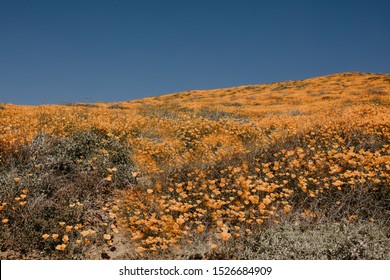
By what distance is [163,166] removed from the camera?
8.00 m

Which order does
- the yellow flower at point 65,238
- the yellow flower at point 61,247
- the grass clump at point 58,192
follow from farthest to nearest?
the grass clump at point 58,192, the yellow flower at point 65,238, the yellow flower at point 61,247

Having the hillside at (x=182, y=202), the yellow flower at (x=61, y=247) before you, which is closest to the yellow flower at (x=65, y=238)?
the hillside at (x=182, y=202)

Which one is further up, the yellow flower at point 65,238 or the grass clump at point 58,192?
the grass clump at point 58,192

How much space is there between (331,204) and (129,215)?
3794 millimetres

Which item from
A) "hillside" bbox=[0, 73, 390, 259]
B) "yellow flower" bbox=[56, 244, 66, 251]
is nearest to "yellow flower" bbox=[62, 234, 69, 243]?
"hillside" bbox=[0, 73, 390, 259]

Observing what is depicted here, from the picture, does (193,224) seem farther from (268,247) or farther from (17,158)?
(17,158)

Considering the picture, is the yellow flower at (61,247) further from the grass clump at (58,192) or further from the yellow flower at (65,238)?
the yellow flower at (65,238)

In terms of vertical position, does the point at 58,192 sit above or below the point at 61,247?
above

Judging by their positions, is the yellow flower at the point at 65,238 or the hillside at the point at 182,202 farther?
the hillside at the point at 182,202

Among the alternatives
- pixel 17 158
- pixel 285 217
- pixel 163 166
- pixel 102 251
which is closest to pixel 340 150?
pixel 285 217

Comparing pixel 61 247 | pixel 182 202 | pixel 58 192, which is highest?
pixel 58 192

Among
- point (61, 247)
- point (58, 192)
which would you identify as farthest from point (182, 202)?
point (61, 247)

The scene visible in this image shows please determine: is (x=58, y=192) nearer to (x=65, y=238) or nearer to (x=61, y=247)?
(x=65, y=238)

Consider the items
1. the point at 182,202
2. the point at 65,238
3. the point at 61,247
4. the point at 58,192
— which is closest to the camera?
the point at 61,247
